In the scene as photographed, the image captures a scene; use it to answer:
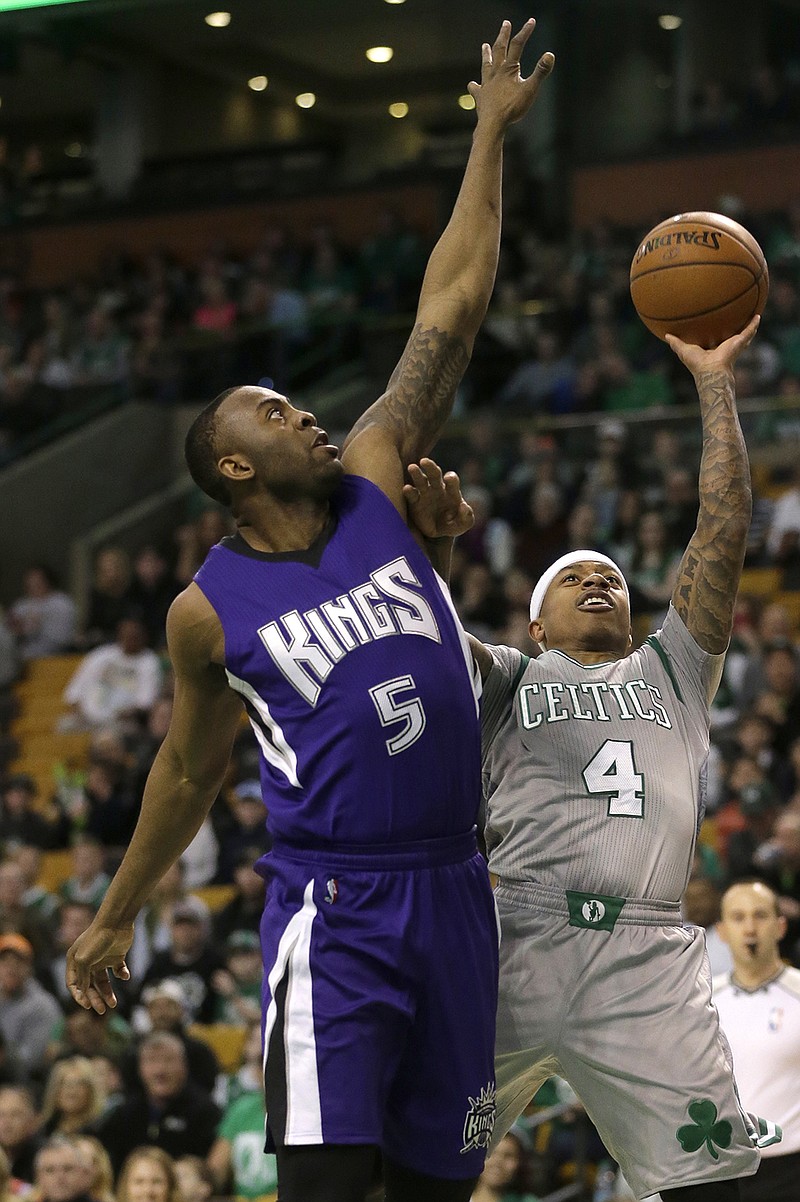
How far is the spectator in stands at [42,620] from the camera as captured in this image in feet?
48.3

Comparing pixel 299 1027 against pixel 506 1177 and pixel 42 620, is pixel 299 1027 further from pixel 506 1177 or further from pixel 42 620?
pixel 42 620

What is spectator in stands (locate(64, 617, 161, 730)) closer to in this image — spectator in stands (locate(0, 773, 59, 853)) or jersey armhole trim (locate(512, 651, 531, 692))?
spectator in stands (locate(0, 773, 59, 853))

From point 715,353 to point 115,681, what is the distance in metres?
9.48

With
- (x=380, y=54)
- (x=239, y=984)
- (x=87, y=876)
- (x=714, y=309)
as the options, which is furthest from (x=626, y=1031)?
(x=380, y=54)

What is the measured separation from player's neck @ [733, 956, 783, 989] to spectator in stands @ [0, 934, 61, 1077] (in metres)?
4.32

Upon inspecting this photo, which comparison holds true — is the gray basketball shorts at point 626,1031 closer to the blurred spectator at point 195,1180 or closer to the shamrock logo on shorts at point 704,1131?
the shamrock logo on shorts at point 704,1131

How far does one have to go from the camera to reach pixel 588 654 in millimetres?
4176

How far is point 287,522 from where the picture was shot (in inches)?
136

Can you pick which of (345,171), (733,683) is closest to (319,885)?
(733,683)

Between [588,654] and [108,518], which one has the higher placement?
[588,654]

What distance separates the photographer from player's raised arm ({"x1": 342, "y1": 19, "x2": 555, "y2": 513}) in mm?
3629

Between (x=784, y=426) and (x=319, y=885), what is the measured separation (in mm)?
9561

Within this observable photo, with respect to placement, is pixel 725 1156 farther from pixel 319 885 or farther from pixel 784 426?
pixel 784 426

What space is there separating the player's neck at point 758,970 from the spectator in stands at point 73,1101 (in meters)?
3.39
